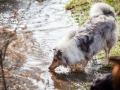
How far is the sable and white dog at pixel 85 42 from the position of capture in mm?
7770

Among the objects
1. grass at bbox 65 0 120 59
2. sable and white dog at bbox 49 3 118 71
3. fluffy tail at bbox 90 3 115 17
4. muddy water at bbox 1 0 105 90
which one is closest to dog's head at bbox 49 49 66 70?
sable and white dog at bbox 49 3 118 71

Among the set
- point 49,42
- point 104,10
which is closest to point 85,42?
point 104,10

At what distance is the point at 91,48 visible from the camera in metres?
7.98

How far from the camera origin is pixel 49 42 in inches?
410

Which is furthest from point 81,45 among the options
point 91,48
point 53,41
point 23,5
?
point 23,5

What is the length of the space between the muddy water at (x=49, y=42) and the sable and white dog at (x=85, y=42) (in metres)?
0.32

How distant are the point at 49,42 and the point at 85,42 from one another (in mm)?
2766

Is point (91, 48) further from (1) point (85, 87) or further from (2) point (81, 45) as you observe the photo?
(1) point (85, 87)

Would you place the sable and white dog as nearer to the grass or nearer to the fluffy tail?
the fluffy tail

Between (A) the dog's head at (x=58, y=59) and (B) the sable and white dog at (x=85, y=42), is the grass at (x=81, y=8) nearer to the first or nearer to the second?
(B) the sable and white dog at (x=85, y=42)

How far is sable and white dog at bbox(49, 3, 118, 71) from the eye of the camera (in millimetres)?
7770

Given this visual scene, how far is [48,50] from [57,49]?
1854 millimetres

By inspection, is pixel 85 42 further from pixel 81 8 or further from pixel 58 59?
pixel 81 8

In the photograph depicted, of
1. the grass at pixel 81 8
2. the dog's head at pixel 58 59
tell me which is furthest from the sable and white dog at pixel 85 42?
the grass at pixel 81 8
